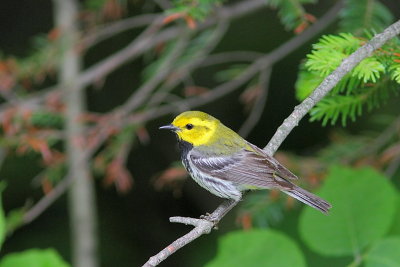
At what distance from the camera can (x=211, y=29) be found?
11.5 feet

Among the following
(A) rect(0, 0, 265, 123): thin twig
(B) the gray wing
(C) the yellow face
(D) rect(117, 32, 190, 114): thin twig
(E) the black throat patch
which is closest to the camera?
(B) the gray wing

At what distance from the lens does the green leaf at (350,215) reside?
7.41 feet

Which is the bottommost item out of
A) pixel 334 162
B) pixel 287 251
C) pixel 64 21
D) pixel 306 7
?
pixel 334 162

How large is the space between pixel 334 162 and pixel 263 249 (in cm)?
113

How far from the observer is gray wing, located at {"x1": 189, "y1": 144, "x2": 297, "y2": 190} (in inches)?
107

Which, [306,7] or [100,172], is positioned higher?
[306,7]

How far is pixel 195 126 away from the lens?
9.68ft

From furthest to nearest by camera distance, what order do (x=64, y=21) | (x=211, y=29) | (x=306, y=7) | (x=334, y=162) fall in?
1. (x=306, y=7)
2. (x=64, y=21)
3. (x=211, y=29)
4. (x=334, y=162)

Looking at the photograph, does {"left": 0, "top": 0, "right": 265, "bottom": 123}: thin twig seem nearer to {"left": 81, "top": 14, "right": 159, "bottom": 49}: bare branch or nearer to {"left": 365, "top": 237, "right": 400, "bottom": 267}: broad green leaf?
{"left": 81, "top": 14, "right": 159, "bottom": 49}: bare branch

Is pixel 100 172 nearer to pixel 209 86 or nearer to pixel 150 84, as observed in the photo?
pixel 150 84

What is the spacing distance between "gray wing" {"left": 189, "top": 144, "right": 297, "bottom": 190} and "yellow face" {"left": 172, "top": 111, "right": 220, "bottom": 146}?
7 cm

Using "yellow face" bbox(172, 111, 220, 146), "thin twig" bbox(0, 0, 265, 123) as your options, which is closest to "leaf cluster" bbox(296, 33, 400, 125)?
"yellow face" bbox(172, 111, 220, 146)

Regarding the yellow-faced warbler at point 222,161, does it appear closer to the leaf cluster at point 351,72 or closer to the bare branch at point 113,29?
the leaf cluster at point 351,72

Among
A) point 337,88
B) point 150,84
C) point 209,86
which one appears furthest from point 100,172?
point 337,88
